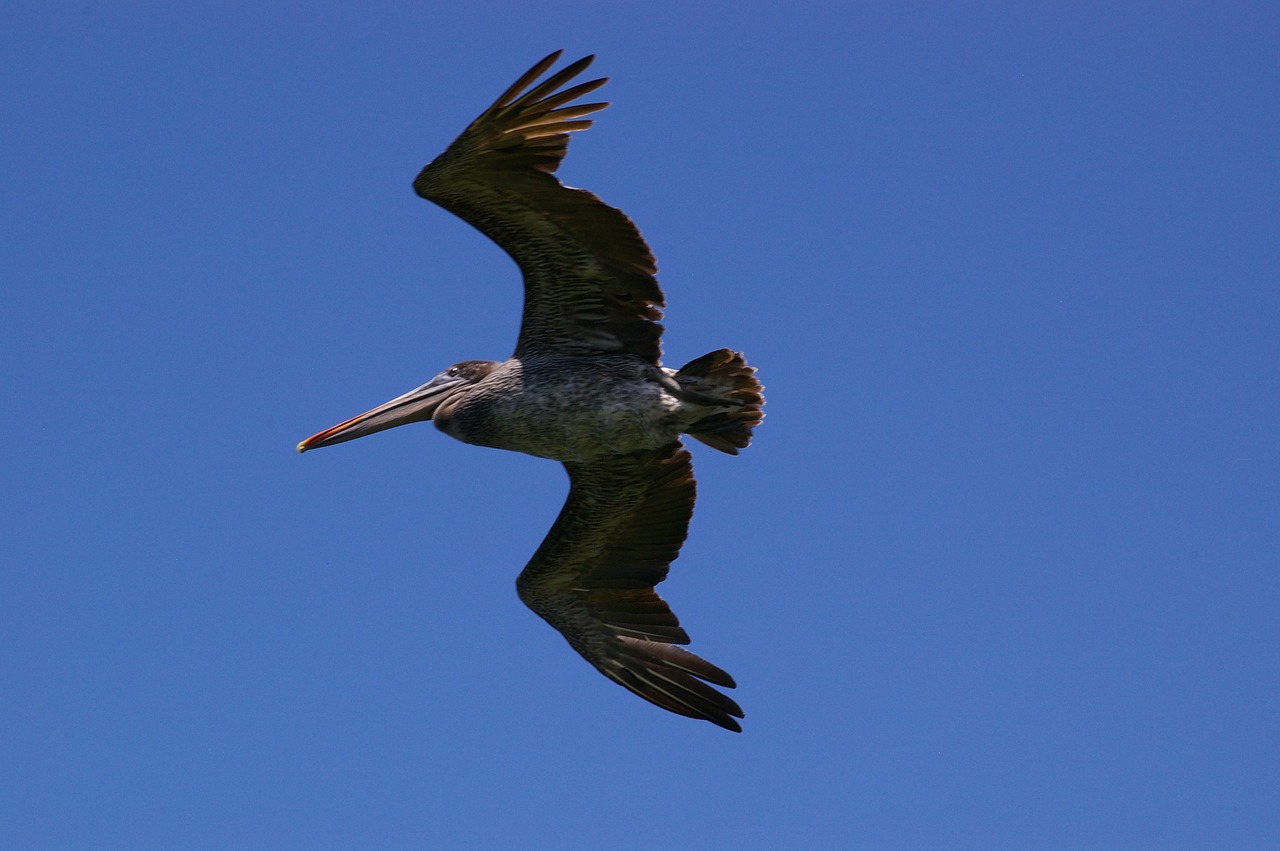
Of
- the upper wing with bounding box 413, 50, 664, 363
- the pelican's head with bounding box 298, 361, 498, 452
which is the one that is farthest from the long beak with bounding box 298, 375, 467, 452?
the upper wing with bounding box 413, 50, 664, 363

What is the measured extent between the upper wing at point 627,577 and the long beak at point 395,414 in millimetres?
1116

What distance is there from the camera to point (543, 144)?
1010 centimetres

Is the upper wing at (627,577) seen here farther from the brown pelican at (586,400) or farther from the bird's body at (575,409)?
the bird's body at (575,409)

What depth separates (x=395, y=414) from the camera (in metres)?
11.7

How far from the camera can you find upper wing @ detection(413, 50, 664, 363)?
32.9ft

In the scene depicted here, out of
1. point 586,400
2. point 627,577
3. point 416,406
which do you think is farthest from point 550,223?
point 627,577

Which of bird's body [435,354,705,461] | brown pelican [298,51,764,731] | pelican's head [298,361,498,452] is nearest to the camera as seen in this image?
brown pelican [298,51,764,731]

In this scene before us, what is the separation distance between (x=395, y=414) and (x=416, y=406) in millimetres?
209

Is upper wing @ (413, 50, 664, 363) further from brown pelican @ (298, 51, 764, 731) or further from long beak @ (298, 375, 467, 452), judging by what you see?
long beak @ (298, 375, 467, 452)

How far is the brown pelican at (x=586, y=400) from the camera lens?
33.6ft

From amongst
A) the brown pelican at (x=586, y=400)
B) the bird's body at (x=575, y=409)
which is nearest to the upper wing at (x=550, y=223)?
the brown pelican at (x=586, y=400)

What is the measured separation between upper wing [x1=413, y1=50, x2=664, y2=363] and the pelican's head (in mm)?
456

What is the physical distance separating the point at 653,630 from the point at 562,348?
251cm

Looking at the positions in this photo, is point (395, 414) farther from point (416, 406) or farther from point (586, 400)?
point (586, 400)
